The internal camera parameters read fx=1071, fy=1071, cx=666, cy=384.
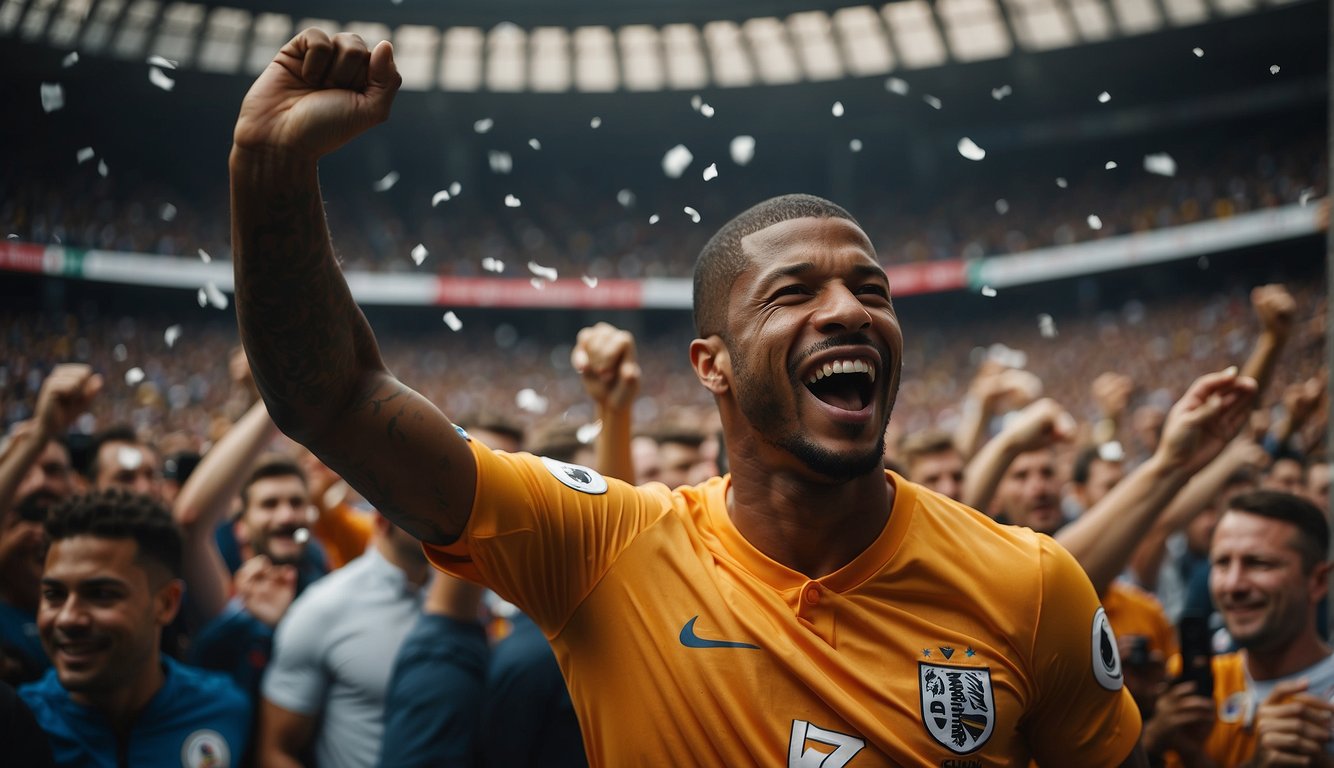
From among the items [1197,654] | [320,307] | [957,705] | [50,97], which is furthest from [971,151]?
[50,97]

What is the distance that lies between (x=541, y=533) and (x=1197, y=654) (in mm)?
2102

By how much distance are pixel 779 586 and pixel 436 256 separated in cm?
2701

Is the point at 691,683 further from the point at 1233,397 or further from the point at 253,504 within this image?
the point at 253,504

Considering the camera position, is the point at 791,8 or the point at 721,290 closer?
the point at 721,290

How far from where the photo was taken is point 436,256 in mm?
27969

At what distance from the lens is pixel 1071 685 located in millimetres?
1887

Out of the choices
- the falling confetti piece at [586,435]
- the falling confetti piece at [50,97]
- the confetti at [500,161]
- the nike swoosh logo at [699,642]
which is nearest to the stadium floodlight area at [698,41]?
the confetti at [500,161]

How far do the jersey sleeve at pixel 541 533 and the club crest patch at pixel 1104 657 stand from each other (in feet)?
2.73

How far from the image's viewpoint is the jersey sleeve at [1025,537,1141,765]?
188 centimetres

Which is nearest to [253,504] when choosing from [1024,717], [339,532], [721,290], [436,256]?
[339,532]

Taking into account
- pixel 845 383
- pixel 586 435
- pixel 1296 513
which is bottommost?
pixel 586 435

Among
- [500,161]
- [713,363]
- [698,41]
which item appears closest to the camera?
[713,363]

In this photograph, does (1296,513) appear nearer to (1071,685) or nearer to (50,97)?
(1071,685)

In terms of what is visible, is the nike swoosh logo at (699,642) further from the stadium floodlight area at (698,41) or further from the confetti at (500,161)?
the stadium floodlight area at (698,41)
